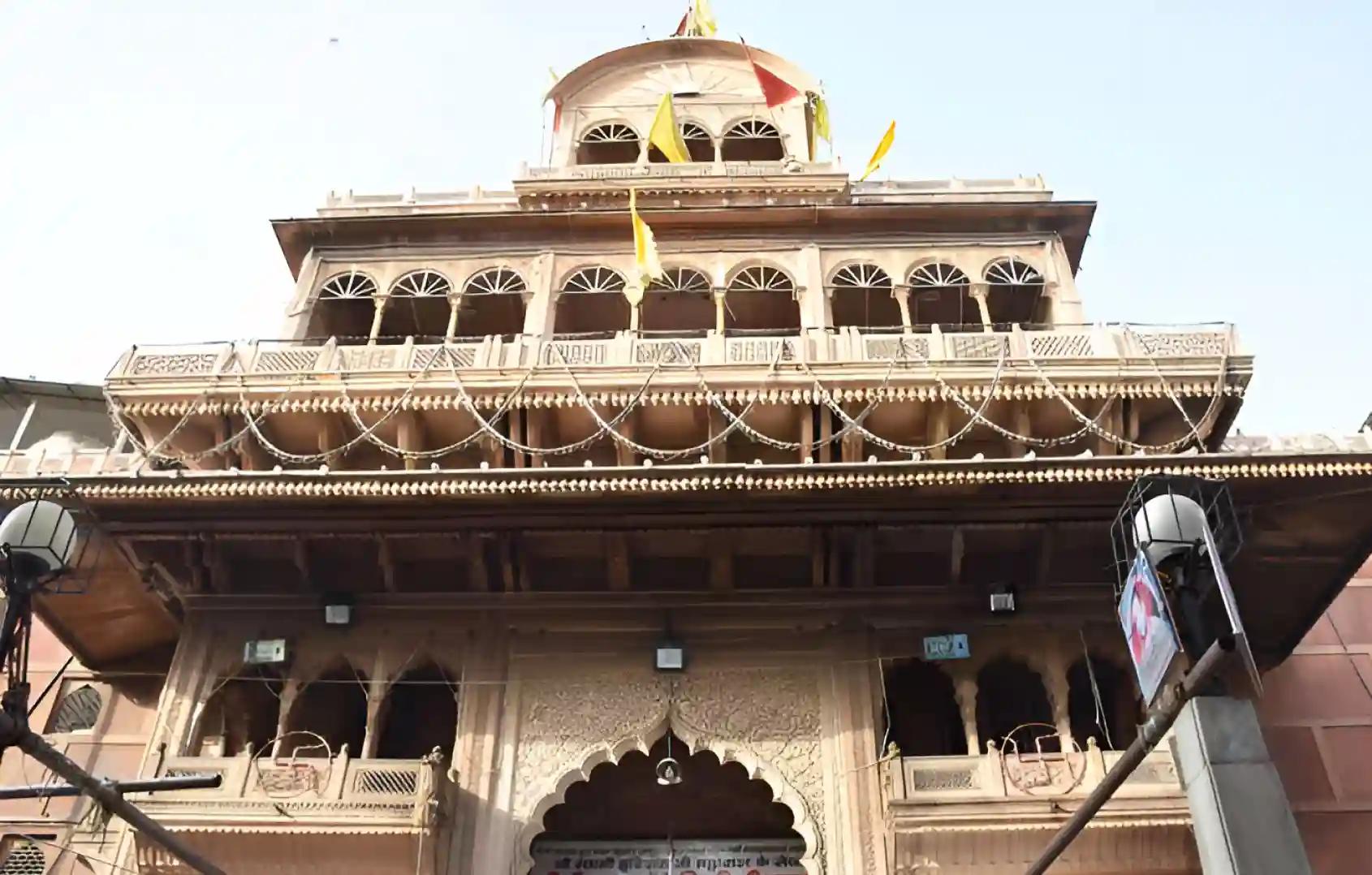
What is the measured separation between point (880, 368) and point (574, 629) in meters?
4.01

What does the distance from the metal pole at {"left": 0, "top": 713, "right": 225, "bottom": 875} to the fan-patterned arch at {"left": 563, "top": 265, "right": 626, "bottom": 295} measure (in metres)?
8.57

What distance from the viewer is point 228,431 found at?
495 inches

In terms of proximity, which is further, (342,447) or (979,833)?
(342,447)

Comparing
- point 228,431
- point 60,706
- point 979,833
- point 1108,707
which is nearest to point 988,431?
point 1108,707

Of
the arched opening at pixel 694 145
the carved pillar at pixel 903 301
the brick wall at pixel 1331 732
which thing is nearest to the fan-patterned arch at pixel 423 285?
the arched opening at pixel 694 145

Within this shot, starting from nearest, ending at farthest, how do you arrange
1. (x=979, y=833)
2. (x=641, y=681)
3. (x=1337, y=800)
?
(x=979, y=833), (x=641, y=681), (x=1337, y=800)

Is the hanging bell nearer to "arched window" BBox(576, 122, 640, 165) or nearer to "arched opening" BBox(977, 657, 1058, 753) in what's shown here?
"arched opening" BBox(977, 657, 1058, 753)

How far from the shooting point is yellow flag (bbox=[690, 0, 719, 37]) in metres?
21.1

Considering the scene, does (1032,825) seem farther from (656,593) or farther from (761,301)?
(761,301)

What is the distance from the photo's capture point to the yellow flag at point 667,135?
16625mm

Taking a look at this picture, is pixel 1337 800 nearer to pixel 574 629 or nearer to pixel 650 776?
pixel 650 776

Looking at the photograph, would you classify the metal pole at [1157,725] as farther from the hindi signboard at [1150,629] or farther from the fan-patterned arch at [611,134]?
the fan-patterned arch at [611,134]

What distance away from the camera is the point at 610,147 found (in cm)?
1798

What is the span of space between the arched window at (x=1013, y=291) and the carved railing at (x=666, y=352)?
6.57ft
